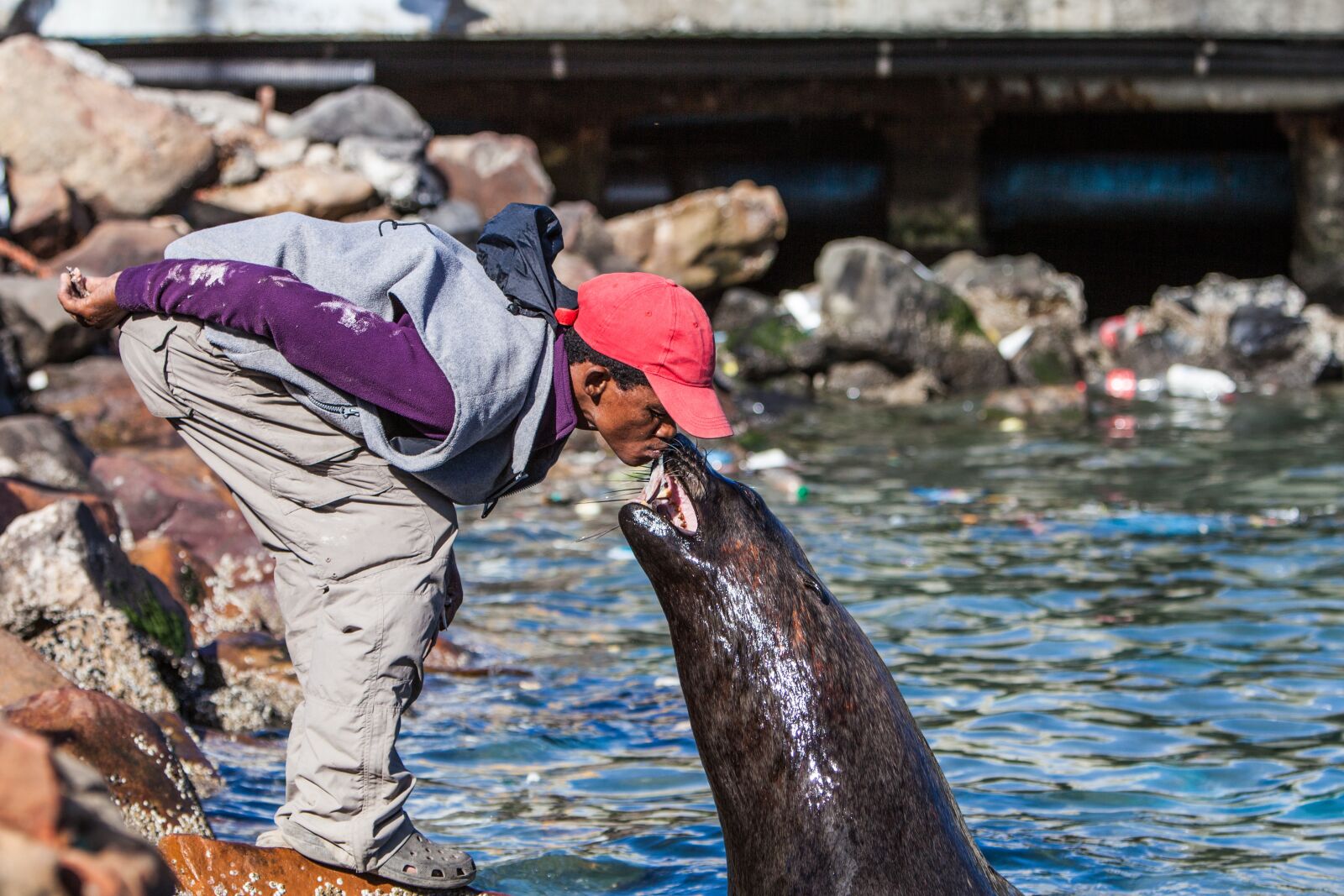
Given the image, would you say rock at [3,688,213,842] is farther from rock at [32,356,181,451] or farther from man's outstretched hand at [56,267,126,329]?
rock at [32,356,181,451]

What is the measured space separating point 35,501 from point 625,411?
3.25 m

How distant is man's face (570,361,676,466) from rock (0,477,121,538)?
2733 mm

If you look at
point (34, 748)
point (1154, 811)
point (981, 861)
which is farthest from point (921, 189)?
point (34, 748)

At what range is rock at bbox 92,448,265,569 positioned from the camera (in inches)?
251

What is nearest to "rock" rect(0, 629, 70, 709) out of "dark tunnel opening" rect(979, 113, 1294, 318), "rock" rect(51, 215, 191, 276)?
"rock" rect(51, 215, 191, 276)

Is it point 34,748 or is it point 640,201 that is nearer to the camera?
point 34,748

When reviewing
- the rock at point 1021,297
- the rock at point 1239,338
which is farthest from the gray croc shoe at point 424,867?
the rock at point 1239,338

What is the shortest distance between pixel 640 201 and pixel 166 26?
17.8ft

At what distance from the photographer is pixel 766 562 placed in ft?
9.00

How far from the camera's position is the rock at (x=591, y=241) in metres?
13.6

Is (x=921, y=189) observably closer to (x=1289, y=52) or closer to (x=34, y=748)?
(x=1289, y=52)

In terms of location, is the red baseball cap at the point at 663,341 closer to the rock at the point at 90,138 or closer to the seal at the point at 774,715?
the seal at the point at 774,715

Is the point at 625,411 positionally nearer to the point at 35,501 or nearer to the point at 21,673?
the point at 21,673

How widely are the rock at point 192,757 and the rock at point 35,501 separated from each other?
1161 mm
